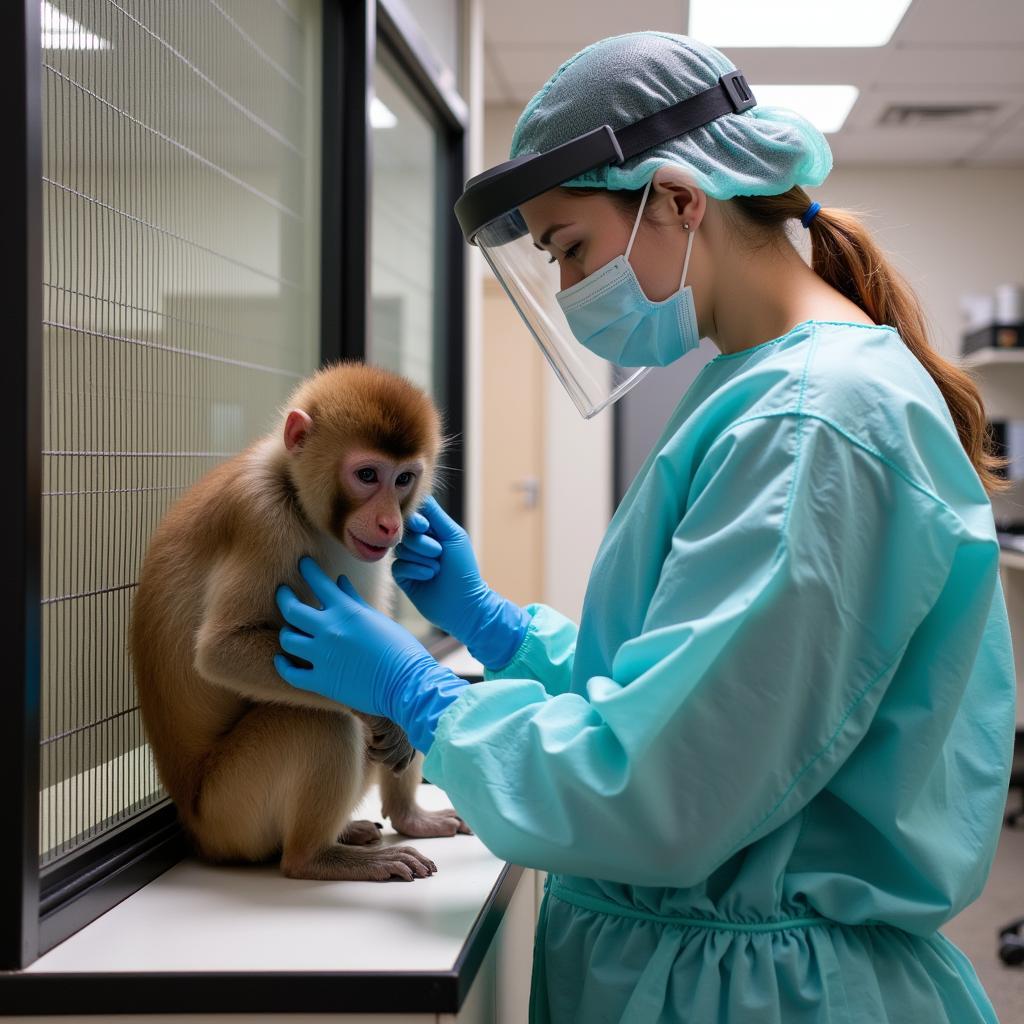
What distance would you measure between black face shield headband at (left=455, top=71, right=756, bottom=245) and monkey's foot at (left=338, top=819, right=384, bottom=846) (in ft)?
2.79

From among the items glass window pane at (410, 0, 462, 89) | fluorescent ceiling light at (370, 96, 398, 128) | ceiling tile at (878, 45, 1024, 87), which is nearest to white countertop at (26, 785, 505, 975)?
fluorescent ceiling light at (370, 96, 398, 128)

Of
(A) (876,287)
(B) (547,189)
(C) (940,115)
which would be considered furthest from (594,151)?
(C) (940,115)

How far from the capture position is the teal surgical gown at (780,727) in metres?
0.96

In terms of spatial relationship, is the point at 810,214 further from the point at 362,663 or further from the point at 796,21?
the point at 796,21

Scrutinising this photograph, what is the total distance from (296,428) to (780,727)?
81cm

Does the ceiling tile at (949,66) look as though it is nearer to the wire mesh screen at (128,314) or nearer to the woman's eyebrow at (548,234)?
the wire mesh screen at (128,314)

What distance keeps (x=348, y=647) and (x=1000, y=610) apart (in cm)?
73

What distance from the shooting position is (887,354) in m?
1.09

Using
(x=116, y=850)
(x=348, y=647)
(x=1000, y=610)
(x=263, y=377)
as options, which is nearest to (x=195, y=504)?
(x=348, y=647)

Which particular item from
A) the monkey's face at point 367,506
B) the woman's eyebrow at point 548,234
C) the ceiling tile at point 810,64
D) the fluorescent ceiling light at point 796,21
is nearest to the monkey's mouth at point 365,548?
the monkey's face at point 367,506

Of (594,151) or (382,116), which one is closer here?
(594,151)

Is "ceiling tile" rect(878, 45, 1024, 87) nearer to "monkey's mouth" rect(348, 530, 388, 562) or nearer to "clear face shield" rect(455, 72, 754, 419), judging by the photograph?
"clear face shield" rect(455, 72, 754, 419)

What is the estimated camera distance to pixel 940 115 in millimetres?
5730

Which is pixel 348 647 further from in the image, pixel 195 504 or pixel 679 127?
pixel 679 127
